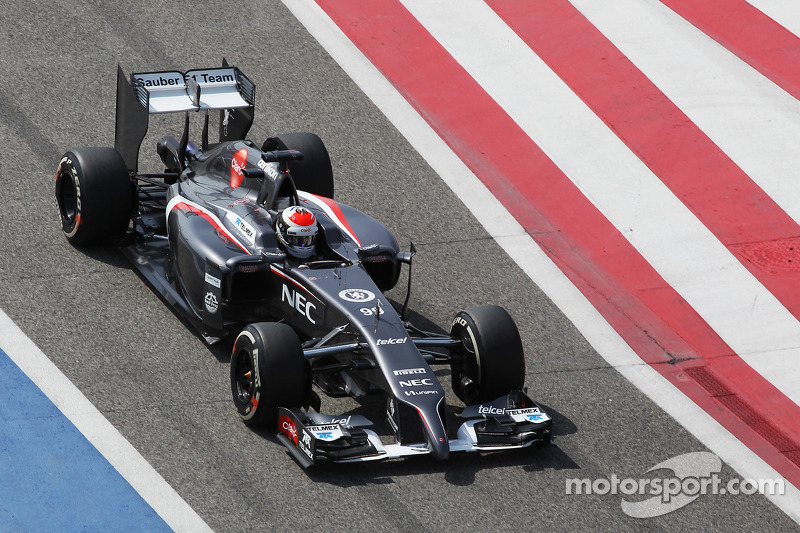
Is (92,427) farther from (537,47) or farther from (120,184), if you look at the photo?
(537,47)

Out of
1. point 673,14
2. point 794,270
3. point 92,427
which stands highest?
point 673,14

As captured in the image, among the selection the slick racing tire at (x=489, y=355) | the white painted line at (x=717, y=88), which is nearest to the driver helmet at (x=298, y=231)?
the slick racing tire at (x=489, y=355)

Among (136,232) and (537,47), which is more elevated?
(537,47)

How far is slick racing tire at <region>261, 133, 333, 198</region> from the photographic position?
465 inches

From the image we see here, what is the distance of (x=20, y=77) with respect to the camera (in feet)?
46.2

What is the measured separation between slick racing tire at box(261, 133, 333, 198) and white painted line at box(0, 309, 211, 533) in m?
3.00

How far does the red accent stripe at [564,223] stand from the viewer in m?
10.8

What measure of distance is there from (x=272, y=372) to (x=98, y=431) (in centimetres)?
141

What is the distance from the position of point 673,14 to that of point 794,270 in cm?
490

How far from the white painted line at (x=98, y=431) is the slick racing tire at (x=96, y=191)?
1160mm

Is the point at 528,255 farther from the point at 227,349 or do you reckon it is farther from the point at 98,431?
the point at 98,431

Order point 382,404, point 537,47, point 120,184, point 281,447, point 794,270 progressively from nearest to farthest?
point 281,447 → point 382,404 → point 120,184 → point 794,270 → point 537,47

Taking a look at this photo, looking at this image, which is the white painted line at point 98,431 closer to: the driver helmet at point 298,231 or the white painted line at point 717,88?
the driver helmet at point 298,231

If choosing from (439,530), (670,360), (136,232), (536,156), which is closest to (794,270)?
(670,360)
